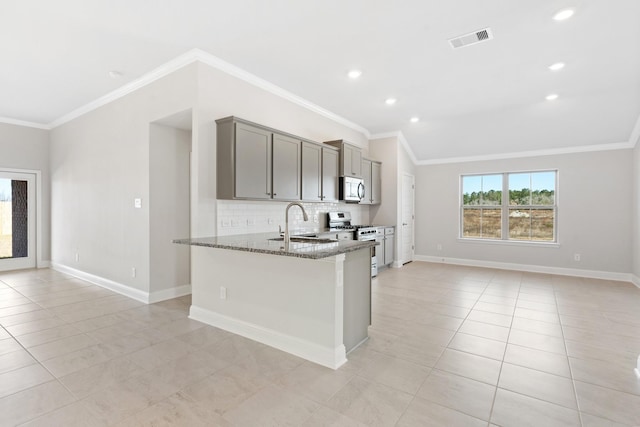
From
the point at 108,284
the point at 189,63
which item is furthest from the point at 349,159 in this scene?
the point at 108,284

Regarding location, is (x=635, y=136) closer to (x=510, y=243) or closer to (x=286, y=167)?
(x=510, y=243)

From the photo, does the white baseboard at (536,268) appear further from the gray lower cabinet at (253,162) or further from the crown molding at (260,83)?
the gray lower cabinet at (253,162)

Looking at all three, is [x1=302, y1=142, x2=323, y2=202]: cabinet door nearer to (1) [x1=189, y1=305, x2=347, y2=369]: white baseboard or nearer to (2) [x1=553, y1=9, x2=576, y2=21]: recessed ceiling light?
(1) [x1=189, y1=305, x2=347, y2=369]: white baseboard

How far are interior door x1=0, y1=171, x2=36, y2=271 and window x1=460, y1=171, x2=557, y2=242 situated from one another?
8.93 metres

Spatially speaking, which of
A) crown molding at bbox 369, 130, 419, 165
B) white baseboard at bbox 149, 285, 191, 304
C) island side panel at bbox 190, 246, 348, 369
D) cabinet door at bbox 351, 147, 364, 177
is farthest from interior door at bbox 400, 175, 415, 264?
island side panel at bbox 190, 246, 348, 369

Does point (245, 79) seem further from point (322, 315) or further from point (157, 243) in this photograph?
point (322, 315)

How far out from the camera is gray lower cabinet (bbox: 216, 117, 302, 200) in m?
3.45

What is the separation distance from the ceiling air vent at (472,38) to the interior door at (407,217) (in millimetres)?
3888

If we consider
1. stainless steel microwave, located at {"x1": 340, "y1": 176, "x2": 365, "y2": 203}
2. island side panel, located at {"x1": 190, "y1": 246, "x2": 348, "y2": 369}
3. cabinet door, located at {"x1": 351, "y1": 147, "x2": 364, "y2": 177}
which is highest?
cabinet door, located at {"x1": 351, "y1": 147, "x2": 364, "y2": 177}

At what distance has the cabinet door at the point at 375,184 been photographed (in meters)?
6.42

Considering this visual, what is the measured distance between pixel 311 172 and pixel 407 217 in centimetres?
344

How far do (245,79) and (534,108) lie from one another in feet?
15.2

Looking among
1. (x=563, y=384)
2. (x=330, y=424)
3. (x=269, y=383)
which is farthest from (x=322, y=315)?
(x=563, y=384)

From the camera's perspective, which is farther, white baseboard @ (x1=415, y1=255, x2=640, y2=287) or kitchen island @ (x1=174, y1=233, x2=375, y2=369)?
white baseboard @ (x1=415, y1=255, x2=640, y2=287)
